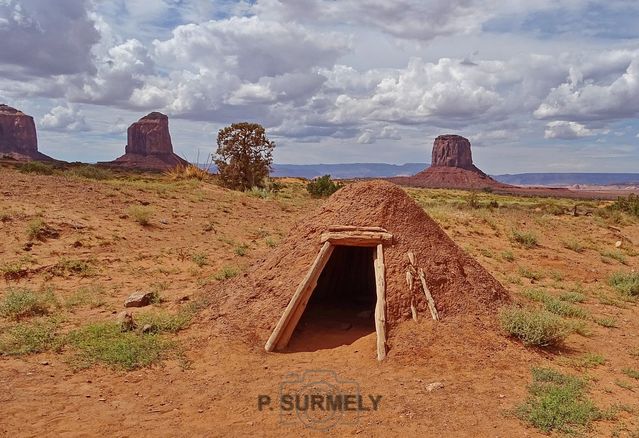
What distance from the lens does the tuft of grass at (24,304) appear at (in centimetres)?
767

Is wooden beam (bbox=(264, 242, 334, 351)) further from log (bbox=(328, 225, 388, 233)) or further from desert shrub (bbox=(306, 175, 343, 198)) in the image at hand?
desert shrub (bbox=(306, 175, 343, 198))

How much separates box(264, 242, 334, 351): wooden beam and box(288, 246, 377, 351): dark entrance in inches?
8.5

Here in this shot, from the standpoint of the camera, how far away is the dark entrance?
7141 mm

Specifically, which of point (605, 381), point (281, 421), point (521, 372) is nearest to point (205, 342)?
point (281, 421)

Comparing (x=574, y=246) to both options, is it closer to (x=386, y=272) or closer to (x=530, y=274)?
(x=530, y=274)

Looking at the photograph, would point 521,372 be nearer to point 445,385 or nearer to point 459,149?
point 445,385

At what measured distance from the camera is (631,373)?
6199mm

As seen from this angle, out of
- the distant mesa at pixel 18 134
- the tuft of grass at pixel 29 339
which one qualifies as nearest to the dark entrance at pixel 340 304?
the tuft of grass at pixel 29 339

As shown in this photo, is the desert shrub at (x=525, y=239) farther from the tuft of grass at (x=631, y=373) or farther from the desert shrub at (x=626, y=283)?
the tuft of grass at (x=631, y=373)

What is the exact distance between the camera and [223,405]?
17.2 feet

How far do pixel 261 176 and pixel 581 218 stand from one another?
15.1 meters

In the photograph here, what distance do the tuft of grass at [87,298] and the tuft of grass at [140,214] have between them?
5.12m

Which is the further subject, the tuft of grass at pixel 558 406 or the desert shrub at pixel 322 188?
the desert shrub at pixel 322 188

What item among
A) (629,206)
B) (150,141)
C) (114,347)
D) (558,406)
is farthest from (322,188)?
(150,141)
